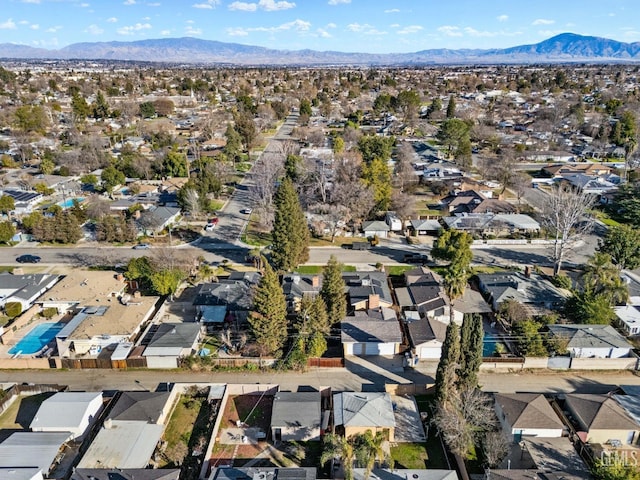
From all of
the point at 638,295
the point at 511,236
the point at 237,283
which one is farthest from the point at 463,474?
the point at 511,236

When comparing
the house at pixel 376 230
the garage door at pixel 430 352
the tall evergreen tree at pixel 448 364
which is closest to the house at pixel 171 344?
the garage door at pixel 430 352

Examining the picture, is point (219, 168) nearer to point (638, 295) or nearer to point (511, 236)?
point (511, 236)

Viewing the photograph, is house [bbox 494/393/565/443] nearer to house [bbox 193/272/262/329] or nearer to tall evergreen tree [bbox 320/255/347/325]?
tall evergreen tree [bbox 320/255/347/325]

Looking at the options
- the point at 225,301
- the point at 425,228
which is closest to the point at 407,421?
the point at 225,301

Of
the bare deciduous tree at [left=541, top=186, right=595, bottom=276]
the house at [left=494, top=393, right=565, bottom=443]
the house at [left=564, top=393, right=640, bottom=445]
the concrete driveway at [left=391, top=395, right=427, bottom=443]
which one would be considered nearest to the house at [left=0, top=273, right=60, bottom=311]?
the concrete driveway at [left=391, top=395, right=427, bottom=443]

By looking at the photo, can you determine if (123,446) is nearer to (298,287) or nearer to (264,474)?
(264,474)

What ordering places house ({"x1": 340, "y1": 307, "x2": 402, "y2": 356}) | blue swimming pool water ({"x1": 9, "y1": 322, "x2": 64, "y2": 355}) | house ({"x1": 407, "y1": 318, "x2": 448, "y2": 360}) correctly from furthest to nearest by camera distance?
blue swimming pool water ({"x1": 9, "y1": 322, "x2": 64, "y2": 355}) → house ({"x1": 340, "y1": 307, "x2": 402, "y2": 356}) → house ({"x1": 407, "y1": 318, "x2": 448, "y2": 360})
